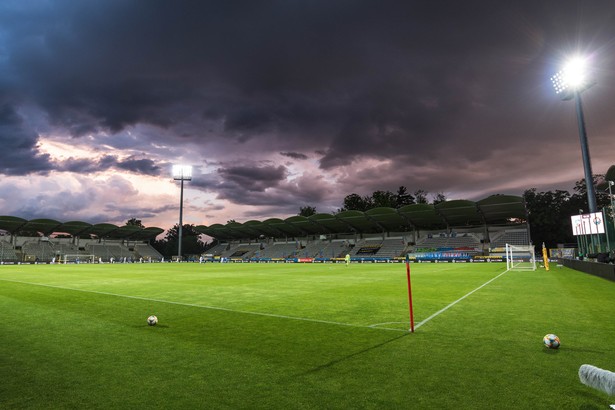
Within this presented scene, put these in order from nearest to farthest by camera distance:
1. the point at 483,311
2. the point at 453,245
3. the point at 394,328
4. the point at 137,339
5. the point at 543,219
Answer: the point at 137,339
the point at 394,328
the point at 483,311
the point at 453,245
the point at 543,219

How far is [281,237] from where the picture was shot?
9925 cm

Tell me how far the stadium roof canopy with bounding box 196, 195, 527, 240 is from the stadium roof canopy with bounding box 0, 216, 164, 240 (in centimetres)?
1664

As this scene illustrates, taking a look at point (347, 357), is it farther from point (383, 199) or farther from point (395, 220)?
point (383, 199)

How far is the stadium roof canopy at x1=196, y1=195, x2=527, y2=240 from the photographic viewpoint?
202ft

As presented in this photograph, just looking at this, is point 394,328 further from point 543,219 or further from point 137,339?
point 543,219

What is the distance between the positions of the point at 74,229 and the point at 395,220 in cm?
7483

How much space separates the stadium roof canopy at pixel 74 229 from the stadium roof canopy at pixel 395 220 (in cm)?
1664

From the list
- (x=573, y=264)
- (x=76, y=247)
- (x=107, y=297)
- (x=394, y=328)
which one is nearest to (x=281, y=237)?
(x=76, y=247)

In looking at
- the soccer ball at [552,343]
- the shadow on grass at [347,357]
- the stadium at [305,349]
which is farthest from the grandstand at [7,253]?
the soccer ball at [552,343]

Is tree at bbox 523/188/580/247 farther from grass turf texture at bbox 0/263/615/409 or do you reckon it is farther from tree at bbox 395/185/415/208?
grass turf texture at bbox 0/263/615/409

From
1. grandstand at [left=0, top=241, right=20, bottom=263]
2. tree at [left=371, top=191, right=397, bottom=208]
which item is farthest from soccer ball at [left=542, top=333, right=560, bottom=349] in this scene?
tree at [left=371, top=191, right=397, bottom=208]

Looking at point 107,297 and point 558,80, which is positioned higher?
point 558,80

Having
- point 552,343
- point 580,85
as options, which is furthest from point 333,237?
point 552,343

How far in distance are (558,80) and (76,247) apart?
104 meters
